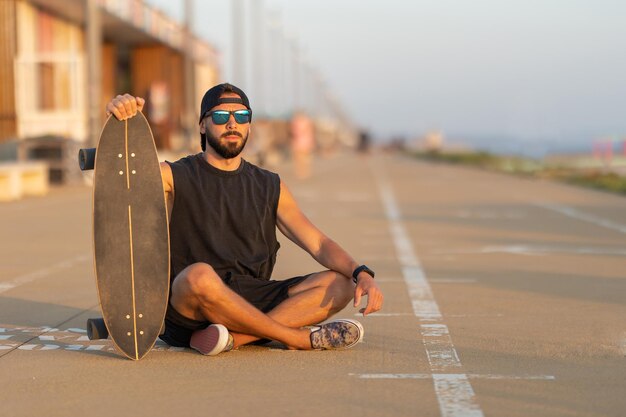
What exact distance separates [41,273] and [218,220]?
16.9 feet

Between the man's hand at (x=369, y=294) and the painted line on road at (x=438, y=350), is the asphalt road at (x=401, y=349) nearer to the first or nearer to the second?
the painted line on road at (x=438, y=350)

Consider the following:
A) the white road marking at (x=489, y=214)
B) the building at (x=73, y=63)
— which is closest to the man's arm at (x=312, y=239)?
the white road marking at (x=489, y=214)

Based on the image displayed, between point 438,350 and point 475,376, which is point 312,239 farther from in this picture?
point 475,376

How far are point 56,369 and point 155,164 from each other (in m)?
1.27

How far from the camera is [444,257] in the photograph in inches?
544

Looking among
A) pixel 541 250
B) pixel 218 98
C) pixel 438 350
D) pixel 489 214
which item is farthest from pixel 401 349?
pixel 489 214

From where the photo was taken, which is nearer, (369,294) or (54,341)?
(369,294)

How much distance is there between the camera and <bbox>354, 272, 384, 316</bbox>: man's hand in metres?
7.18

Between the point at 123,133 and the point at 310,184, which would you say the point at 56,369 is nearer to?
the point at 123,133

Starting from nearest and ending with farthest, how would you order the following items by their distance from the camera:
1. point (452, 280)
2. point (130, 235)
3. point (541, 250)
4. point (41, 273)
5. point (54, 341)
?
point (130, 235), point (54, 341), point (452, 280), point (41, 273), point (541, 250)

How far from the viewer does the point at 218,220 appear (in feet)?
24.9

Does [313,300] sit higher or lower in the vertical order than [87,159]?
lower

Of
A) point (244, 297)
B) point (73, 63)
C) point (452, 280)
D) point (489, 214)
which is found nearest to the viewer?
point (244, 297)

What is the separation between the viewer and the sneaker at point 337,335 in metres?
7.47
